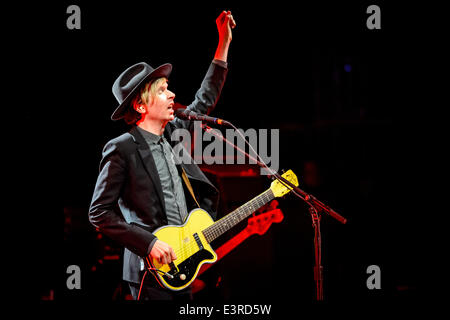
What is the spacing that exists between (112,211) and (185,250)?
18.0 inches

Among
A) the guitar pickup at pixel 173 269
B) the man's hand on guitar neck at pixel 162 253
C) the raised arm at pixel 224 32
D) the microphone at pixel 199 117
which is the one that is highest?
the raised arm at pixel 224 32

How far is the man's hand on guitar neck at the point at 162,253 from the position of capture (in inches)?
84.6

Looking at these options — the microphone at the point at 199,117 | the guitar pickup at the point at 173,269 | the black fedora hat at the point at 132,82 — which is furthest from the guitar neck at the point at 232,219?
the black fedora hat at the point at 132,82

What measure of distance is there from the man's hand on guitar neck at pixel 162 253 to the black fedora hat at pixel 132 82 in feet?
2.63

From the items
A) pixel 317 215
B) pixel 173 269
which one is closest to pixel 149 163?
pixel 173 269

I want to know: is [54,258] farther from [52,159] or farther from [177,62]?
[177,62]

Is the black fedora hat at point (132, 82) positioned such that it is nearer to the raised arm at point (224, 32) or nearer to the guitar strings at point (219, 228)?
the raised arm at point (224, 32)

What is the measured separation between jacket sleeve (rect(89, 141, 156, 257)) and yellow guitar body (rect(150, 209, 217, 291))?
0.12 meters

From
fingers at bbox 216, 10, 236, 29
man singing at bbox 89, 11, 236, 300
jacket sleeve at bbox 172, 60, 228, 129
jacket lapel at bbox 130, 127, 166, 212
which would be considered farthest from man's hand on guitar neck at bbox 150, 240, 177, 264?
→ fingers at bbox 216, 10, 236, 29

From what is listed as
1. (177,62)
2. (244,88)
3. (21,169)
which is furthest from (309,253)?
(21,169)

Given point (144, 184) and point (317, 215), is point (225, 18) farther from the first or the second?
point (317, 215)

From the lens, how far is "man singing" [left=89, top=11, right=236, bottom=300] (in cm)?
219

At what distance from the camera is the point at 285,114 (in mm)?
5008

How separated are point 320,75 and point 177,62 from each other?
2.06 metres
